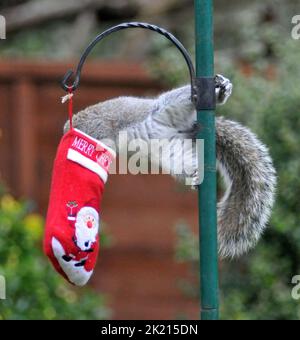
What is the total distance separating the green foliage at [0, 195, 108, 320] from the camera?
3.41 m

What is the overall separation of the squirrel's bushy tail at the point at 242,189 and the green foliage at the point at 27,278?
123cm

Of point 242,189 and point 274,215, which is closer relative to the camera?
point 242,189

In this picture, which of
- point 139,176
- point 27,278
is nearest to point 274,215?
point 27,278

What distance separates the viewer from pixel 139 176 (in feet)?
15.3

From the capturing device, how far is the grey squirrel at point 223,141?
2.23 meters

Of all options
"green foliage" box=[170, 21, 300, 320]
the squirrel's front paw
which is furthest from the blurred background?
the squirrel's front paw

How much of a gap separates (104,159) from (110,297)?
2.61 m

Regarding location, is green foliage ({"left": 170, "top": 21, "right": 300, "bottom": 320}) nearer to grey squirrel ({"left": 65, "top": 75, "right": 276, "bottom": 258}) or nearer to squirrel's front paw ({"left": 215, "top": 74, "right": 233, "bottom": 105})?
grey squirrel ({"left": 65, "top": 75, "right": 276, "bottom": 258})

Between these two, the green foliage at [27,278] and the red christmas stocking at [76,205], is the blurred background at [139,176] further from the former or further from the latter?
the red christmas stocking at [76,205]

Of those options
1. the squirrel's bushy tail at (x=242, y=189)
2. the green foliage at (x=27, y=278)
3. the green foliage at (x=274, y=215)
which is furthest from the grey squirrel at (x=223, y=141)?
the green foliage at (x=27, y=278)

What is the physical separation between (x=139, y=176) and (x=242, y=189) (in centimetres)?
234

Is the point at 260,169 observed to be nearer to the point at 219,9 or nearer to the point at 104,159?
the point at 104,159

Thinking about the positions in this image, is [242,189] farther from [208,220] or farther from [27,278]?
[27,278]
